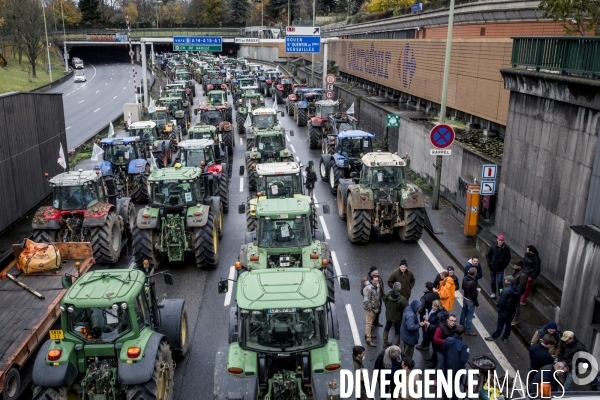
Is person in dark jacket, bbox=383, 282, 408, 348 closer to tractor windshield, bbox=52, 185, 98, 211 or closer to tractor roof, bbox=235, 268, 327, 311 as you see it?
tractor roof, bbox=235, 268, 327, 311

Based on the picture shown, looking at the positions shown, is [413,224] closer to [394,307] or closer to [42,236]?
[394,307]

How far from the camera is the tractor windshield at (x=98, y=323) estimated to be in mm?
7852

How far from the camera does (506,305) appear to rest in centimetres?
1021

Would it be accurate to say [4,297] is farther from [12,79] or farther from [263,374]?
[12,79]

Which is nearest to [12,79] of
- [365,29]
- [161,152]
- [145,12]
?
[365,29]

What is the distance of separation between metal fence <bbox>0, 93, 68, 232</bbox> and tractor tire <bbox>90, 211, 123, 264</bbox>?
179 inches

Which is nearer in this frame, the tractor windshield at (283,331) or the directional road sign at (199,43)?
the tractor windshield at (283,331)

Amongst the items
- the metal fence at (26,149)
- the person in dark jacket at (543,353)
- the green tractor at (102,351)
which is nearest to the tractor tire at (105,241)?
the metal fence at (26,149)

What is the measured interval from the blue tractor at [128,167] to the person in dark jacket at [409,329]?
1284cm

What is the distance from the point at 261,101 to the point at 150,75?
120 feet

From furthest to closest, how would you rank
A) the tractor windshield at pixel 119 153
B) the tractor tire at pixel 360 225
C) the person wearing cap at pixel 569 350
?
1. the tractor windshield at pixel 119 153
2. the tractor tire at pixel 360 225
3. the person wearing cap at pixel 569 350

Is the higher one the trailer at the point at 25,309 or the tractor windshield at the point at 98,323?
the tractor windshield at the point at 98,323

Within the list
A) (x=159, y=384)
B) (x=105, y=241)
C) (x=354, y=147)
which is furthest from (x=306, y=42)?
(x=159, y=384)

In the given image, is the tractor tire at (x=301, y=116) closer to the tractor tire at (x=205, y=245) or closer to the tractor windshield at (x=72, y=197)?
the tractor tire at (x=205, y=245)
